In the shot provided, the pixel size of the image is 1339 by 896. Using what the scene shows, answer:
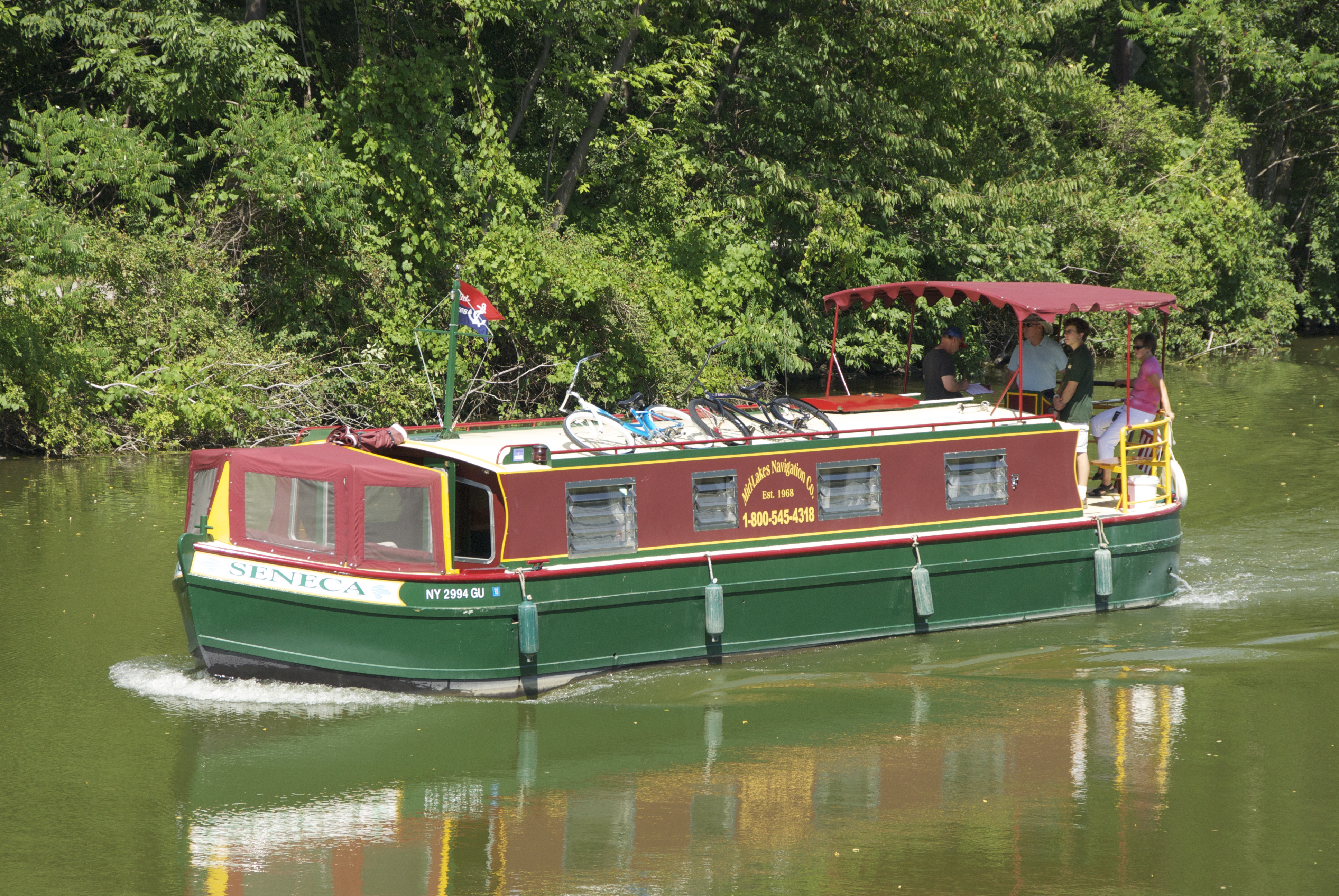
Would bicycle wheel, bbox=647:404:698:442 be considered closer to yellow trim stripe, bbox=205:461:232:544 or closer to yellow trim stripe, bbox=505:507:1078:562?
yellow trim stripe, bbox=505:507:1078:562

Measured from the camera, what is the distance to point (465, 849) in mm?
8398

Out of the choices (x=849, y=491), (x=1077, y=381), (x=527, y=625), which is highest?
(x=1077, y=381)

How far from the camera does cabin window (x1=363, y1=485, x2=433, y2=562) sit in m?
10.7

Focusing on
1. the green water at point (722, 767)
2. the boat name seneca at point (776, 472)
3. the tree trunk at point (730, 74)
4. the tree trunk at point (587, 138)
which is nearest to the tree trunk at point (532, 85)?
the tree trunk at point (587, 138)

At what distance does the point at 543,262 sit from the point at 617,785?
15826 millimetres

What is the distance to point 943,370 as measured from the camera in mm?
14711

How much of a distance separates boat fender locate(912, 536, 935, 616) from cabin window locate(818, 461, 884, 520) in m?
0.67

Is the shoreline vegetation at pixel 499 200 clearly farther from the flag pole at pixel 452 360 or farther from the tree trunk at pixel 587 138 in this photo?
the flag pole at pixel 452 360

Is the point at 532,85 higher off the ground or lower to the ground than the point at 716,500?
higher

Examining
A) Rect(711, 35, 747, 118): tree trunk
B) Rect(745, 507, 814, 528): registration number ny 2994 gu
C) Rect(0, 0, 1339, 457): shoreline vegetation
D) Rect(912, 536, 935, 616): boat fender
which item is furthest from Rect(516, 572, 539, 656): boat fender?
Rect(711, 35, 747, 118): tree trunk

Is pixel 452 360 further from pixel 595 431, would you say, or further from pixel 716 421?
pixel 716 421

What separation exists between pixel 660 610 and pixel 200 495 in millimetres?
4036

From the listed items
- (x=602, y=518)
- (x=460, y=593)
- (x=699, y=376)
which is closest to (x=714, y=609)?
(x=602, y=518)

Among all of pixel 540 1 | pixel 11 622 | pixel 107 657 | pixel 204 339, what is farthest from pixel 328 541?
pixel 540 1
